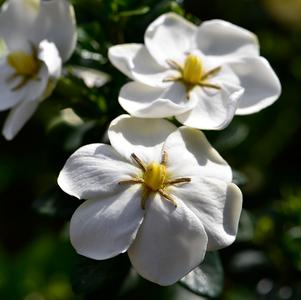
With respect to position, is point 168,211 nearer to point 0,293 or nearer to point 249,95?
point 249,95

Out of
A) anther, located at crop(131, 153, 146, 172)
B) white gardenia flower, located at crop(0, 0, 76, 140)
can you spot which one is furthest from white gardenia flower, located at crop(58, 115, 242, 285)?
white gardenia flower, located at crop(0, 0, 76, 140)

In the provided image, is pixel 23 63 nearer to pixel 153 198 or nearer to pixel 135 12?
pixel 135 12

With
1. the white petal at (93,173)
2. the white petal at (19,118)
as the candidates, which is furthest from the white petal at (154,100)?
the white petal at (19,118)

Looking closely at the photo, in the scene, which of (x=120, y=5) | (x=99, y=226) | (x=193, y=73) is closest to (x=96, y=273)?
(x=99, y=226)

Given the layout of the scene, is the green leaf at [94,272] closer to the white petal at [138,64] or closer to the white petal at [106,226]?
the white petal at [106,226]

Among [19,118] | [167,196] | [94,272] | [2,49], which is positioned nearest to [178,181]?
[167,196]

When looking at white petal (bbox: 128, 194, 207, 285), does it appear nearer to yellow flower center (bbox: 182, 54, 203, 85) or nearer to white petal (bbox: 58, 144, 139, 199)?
white petal (bbox: 58, 144, 139, 199)
